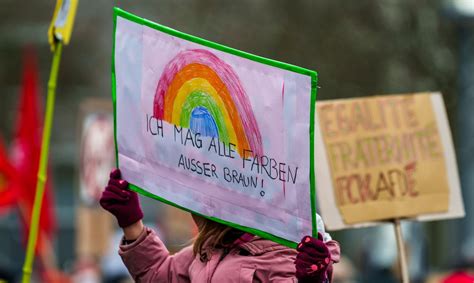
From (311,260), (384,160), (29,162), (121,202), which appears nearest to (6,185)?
(29,162)

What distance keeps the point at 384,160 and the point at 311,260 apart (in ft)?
7.30

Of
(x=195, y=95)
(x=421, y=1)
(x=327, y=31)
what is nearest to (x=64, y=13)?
(x=195, y=95)

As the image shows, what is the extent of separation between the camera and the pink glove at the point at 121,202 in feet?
16.7

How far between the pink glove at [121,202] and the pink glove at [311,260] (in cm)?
72

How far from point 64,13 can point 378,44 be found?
13.8m

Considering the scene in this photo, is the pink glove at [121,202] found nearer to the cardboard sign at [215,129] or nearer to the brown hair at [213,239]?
the cardboard sign at [215,129]

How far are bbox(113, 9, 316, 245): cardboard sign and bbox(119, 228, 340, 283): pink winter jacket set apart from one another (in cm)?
13

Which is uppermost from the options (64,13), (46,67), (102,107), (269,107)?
(46,67)

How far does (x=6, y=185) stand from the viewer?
1276 cm

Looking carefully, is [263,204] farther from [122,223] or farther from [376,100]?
[376,100]

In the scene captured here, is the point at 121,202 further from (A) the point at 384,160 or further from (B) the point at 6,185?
(B) the point at 6,185

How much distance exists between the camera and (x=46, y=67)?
32938 millimetres

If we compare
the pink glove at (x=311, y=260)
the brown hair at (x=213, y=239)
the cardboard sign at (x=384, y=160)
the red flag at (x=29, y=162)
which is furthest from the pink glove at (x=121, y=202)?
the red flag at (x=29, y=162)

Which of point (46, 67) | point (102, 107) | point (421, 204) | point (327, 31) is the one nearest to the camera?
point (421, 204)
